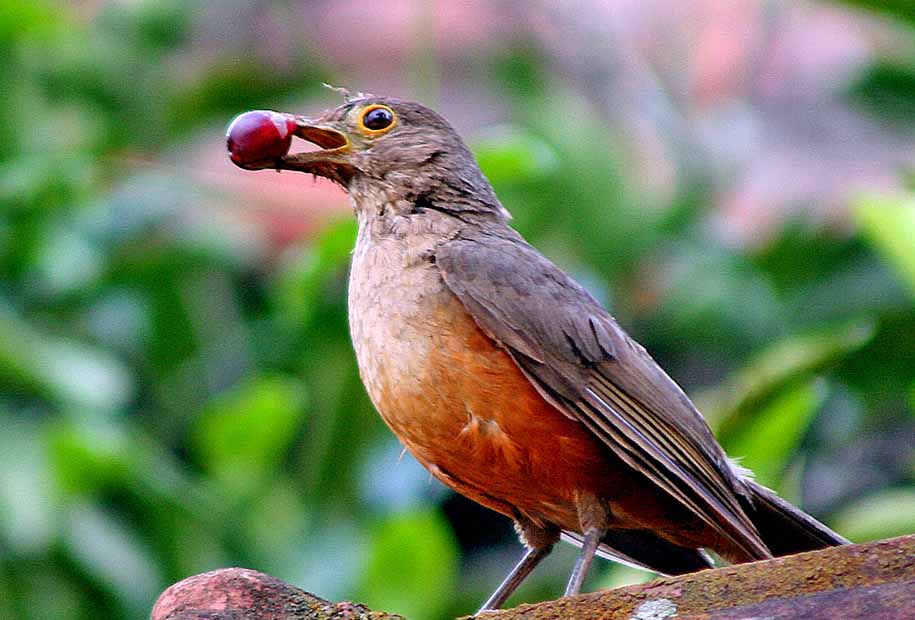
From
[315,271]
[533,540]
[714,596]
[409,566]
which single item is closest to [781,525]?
[533,540]

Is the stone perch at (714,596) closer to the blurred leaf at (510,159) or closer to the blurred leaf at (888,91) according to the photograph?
the blurred leaf at (510,159)

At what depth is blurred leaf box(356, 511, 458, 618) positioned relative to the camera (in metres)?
5.34

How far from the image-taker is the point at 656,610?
2574 mm

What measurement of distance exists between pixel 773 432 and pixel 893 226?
772 millimetres

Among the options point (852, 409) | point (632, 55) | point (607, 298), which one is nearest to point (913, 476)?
point (852, 409)

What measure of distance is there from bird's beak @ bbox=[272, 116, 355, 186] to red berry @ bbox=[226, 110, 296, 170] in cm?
13

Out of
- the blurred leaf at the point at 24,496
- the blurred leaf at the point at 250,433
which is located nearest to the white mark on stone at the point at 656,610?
the blurred leaf at the point at 250,433

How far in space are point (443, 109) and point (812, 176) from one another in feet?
9.97

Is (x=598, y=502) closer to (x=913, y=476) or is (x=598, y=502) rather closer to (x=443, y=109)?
(x=913, y=476)

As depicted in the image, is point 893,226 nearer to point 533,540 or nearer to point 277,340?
point 533,540

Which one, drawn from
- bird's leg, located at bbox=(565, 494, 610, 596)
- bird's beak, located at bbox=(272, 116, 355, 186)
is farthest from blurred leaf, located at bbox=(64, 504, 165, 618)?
bird's leg, located at bbox=(565, 494, 610, 596)

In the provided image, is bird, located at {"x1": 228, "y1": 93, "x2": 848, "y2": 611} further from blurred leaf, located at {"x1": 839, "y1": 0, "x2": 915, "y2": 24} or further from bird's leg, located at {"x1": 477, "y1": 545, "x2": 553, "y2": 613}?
blurred leaf, located at {"x1": 839, "y1": 0, "x2": 915, "y2": 24}

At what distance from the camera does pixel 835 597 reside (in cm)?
246

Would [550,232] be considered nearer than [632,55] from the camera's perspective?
Yes
